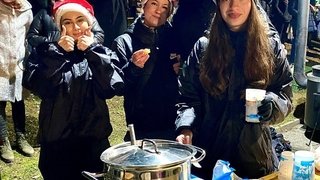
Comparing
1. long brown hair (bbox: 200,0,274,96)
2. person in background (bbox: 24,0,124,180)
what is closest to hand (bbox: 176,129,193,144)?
long brown hair (bbox: 200,0,274,96)

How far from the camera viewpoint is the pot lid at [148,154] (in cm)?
183

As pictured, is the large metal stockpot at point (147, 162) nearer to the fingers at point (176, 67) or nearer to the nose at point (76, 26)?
the nose at point (76, 26)

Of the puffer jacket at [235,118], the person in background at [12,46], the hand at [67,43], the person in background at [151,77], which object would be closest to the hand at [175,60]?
the person in background at [151,77]

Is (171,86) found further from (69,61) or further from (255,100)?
(255,100)

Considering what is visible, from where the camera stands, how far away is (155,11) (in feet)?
10.6

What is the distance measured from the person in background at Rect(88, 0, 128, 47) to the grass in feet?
3.51

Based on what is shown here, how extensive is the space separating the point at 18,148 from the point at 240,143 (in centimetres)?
291

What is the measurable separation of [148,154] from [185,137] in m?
0.86

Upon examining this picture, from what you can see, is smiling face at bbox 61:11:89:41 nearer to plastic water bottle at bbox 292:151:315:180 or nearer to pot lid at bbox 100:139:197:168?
pot lid at bbox 100:139:197:168

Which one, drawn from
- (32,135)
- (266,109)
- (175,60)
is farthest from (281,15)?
(266,109)

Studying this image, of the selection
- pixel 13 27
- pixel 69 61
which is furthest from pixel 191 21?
pixel 13 27

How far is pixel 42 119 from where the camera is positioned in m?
2.95

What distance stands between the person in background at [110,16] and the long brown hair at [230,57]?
3.11 metres

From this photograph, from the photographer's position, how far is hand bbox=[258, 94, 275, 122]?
2.55 metres
